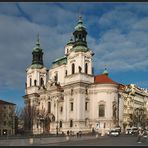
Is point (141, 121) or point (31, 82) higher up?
point (31, 82)

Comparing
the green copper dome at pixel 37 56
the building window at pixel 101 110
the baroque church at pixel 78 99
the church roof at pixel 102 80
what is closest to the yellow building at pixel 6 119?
the baroque church at pixel 78 99

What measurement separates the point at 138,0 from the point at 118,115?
73982mm

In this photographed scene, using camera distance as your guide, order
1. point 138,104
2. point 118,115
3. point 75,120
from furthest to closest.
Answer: point 138,104
point 118,115
point 75,120

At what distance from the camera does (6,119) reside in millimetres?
108188

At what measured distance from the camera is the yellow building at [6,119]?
106 m

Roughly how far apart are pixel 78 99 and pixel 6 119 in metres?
28.6

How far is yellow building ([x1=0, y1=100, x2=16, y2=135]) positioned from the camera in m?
106

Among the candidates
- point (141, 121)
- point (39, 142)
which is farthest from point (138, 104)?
point (39, 142)

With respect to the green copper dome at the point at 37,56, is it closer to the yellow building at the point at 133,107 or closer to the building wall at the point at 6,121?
the building wall at the point at 6,121

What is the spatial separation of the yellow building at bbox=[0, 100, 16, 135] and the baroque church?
18.8 feet

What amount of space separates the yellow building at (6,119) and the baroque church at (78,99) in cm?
572

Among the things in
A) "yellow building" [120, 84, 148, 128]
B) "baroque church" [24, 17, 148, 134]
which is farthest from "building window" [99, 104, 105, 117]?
"yellow building" [120, 84, 148, 128]

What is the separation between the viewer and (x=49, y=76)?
111938 millimetres

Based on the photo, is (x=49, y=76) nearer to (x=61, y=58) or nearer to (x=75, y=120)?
(x=61, y=58)
